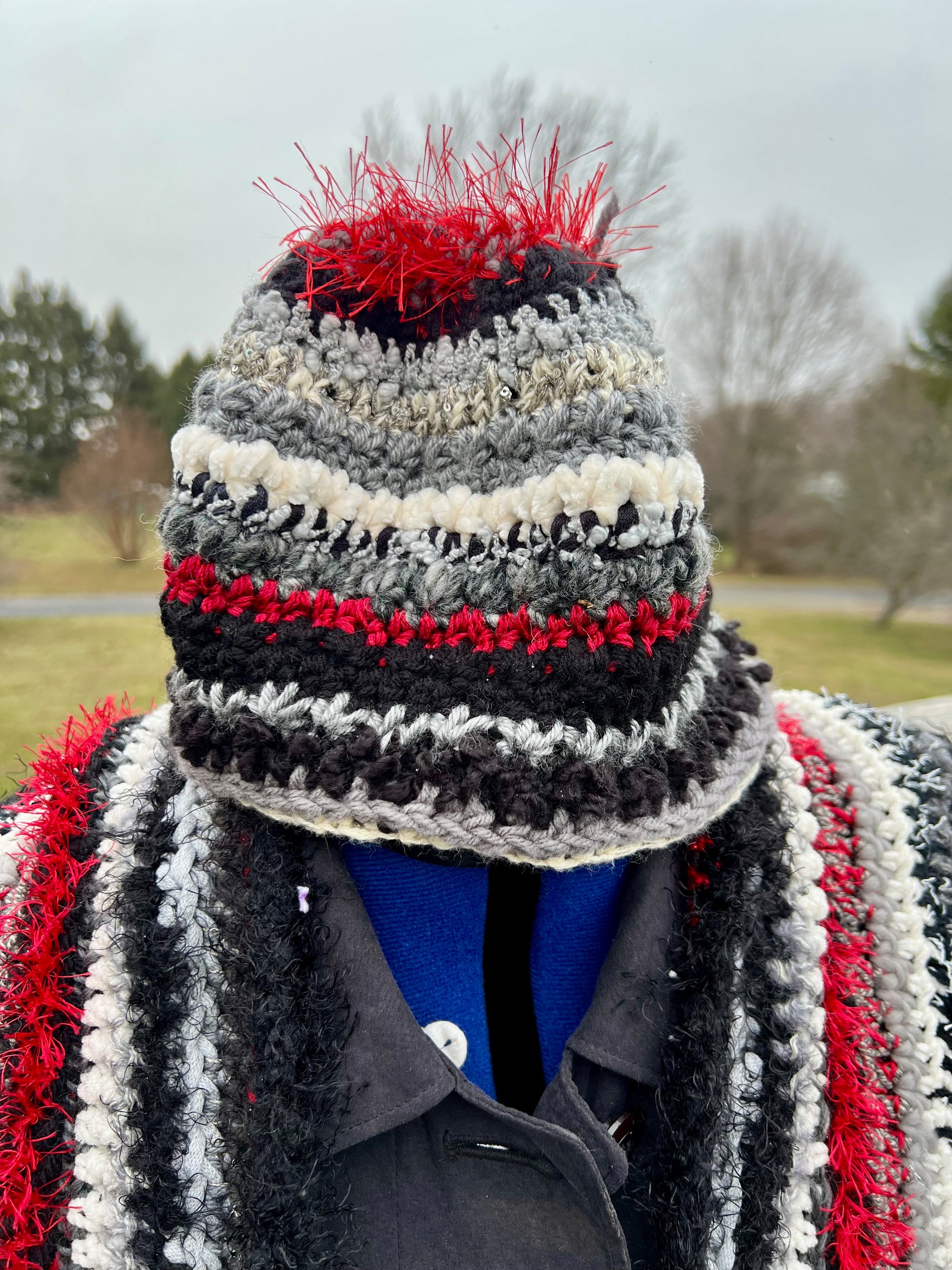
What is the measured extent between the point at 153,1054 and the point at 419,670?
26cm

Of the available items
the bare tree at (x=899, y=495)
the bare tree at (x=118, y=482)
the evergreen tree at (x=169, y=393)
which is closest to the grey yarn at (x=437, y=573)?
the bare tree at (x=118, y=482)

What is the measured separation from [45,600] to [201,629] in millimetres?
1927

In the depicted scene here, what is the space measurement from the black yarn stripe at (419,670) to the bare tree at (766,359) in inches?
234

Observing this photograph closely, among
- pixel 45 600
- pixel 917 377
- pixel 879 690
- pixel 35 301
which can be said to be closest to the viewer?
pixel 45 600

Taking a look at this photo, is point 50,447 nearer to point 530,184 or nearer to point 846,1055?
point 530,184

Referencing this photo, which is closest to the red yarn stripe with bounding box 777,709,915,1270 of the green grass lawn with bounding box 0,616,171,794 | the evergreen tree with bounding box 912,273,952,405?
the green grass lawn with bounding box 0,616,171,794

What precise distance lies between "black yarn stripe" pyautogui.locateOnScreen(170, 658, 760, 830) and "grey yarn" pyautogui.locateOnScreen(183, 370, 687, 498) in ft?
0.47

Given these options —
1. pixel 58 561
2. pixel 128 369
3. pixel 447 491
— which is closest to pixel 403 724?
pixel 447 491

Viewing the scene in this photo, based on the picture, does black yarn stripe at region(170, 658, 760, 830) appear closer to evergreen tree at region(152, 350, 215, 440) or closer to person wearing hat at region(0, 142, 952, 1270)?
person wearing hat at region(0, 142, 952, 1270)

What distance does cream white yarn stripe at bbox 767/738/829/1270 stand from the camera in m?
0.41

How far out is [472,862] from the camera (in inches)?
18.1

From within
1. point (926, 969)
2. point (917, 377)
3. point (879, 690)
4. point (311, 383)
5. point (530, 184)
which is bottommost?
point (879, 690)

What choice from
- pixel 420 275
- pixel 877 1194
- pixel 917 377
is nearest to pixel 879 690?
pixel 917 377

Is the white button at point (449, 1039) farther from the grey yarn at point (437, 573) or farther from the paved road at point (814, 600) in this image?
the paved road at point (814, 600)
